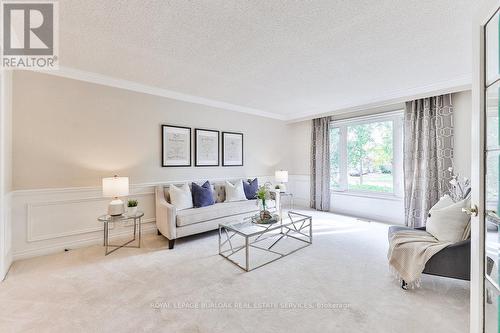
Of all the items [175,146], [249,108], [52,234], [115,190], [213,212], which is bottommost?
[52,234]

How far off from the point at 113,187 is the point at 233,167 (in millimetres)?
2476

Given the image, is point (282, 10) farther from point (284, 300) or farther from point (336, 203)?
point (336, 203)

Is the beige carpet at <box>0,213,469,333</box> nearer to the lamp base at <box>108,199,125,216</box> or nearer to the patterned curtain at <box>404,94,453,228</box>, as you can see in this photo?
the lamp base at <box>108,199,125,216</box>

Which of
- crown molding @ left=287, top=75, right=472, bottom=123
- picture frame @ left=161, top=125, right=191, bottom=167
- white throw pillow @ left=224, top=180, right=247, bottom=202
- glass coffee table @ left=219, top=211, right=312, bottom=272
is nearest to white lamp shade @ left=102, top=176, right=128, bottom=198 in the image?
picture frame @ left=161, top=125, right=191, bottom=167

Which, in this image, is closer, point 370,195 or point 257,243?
point 257,243

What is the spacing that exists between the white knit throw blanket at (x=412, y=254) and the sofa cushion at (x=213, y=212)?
88.3 inches

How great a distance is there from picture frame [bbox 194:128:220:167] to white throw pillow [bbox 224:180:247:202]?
62cm

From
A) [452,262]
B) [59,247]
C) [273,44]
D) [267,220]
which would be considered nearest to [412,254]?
[452,262]

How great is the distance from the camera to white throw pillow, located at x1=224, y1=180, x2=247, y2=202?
4.12m

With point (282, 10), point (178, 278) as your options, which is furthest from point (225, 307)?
point (282, 10)

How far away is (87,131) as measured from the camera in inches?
122

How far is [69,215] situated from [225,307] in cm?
262

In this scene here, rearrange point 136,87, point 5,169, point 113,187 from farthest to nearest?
point 136,87, point 113,187, point 5,169

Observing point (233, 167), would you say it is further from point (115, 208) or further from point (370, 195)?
point (370, 195)
